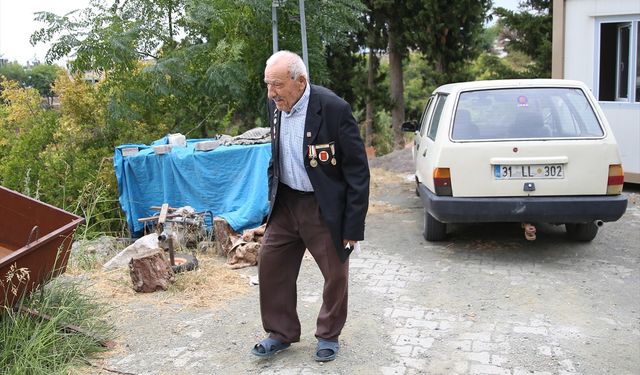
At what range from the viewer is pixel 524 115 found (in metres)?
6.66

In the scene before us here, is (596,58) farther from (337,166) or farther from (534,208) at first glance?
(337,166)

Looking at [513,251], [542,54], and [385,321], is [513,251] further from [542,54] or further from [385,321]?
[542,54]

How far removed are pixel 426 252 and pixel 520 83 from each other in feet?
6.19

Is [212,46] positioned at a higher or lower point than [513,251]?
higher

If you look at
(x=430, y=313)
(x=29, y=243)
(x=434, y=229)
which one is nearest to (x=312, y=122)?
(x=29, y=243)

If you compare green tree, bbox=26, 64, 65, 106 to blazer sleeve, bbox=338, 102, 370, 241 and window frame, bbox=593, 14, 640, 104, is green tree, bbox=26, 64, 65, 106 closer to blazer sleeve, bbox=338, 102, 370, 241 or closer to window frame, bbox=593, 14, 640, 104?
blazer sleeve, bbox=338, 102, 370, 241

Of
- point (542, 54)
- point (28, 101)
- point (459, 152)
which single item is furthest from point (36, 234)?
point (542, 54)

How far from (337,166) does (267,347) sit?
1.24 metres

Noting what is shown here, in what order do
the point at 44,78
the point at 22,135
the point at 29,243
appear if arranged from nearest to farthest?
the point at 29,243
the point at 22,135
the point at 44,78

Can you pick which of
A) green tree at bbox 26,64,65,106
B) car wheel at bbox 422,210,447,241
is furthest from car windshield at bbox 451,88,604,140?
green tree at bbox 26,64,65,106

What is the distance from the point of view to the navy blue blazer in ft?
13.3

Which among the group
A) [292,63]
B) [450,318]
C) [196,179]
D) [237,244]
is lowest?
[450,318]

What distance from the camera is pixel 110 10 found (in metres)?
10.4

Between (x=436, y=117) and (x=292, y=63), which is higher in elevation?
(x=292, y=63)
